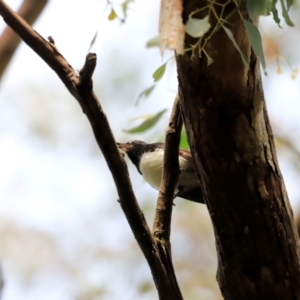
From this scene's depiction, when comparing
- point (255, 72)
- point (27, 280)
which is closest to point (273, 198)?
point (255, 72)

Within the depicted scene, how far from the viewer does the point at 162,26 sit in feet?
1.73

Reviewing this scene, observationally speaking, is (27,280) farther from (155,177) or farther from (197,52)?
(197,52)

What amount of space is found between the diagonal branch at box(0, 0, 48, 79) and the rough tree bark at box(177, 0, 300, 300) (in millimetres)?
354

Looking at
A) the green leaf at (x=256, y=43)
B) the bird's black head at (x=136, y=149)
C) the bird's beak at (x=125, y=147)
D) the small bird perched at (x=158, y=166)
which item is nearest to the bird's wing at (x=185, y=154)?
the small bird perched at (x=158, y=166)

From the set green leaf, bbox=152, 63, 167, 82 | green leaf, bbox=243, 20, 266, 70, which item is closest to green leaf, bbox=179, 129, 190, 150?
green leaf, bbox=152, 63, 167, 82

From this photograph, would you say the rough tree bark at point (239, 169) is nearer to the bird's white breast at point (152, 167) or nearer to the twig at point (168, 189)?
the twig at point (168, 189)

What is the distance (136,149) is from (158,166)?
0.14 metres

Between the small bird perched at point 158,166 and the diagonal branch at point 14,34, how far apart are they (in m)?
0.41

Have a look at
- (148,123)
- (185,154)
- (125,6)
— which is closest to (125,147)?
(185,154)

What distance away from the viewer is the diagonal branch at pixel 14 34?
94cm

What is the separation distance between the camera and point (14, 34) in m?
0.94

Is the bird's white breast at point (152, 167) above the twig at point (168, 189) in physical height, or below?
above

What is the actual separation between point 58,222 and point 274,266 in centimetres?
143

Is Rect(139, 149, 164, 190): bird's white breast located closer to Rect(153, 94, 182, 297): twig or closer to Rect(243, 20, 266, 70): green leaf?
Rect(153, 94, 182, 297): twig
